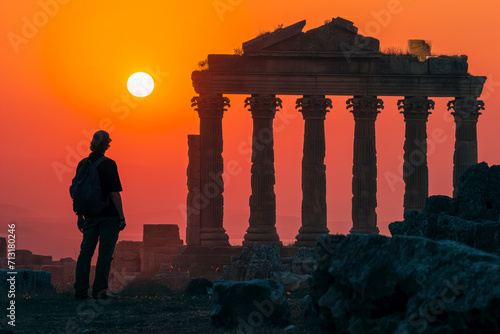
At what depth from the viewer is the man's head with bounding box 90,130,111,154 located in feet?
43.2

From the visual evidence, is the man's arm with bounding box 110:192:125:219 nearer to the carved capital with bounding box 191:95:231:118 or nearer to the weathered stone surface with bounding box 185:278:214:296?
the weathered stone surface with bounding box 185:278:214:296

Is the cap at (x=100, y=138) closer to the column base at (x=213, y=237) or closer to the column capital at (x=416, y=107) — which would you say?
the column base at (x=213, y=237)

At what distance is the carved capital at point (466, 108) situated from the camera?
120ft

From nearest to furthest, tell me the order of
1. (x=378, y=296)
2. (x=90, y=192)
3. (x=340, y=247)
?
1. (x=378, y=296)
2. (x=340, y=247)
3. (x=90, y=192)

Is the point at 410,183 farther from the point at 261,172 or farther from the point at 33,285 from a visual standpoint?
the point at 33,285

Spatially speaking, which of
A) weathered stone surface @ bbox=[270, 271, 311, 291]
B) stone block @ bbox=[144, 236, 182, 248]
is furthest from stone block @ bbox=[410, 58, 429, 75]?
weathered stone surface @ bbox=[270, 271, 311, 291]

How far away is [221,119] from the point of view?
117 ft

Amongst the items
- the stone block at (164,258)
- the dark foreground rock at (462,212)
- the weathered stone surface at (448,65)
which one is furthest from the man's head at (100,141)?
the weathered stone surface at (448,65)

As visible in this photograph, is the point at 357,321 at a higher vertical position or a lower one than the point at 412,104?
lower

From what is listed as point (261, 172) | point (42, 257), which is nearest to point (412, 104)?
point (261, 172)

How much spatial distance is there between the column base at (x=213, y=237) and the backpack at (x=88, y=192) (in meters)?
22.4

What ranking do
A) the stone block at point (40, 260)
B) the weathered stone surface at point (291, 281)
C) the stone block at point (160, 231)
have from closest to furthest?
the weathered stone surface at point (291, 281) → the stone block at point (160, 231) → the stone block at point (40, 260)

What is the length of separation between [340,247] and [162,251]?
29402mm

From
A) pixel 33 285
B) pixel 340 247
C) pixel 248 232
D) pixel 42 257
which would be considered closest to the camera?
pixel 340 247
